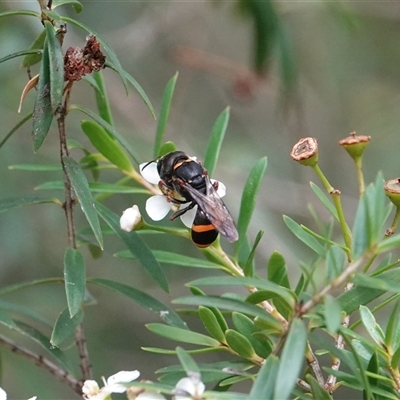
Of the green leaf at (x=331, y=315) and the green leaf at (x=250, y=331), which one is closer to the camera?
the green leaf at (x=331, y=315)

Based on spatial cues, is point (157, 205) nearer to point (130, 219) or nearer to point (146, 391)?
point (130, 219)

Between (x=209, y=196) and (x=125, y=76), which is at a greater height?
(x=125, y=76)

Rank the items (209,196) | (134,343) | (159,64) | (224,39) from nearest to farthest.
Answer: (209,196)
(134,343)
(159,64)
(224,39)

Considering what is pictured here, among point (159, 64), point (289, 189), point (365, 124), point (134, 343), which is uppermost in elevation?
point (159, 64)

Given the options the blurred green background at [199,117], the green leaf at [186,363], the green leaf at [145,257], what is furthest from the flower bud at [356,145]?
the blurred green background at [199,117]

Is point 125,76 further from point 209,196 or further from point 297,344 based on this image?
point 297,344

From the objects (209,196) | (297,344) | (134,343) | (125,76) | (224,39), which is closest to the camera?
(297,344)

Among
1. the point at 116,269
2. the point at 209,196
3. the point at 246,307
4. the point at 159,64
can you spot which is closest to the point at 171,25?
the point at 159,64

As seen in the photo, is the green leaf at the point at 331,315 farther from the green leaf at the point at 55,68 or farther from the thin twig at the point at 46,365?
the thin twig at the point at 46,365
